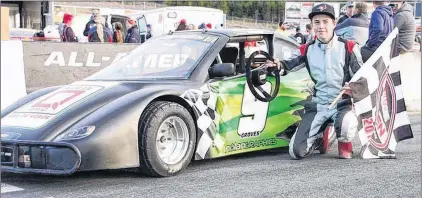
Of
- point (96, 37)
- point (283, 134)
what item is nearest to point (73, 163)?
point (283, 134)

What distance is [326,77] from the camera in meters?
6.24

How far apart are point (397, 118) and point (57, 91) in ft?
11.5

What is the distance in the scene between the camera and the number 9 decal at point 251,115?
19.5ft

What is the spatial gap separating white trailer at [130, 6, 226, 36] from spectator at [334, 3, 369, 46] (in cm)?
1653

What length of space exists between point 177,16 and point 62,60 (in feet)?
49.9

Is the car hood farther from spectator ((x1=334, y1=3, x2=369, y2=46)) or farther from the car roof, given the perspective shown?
spectator ((x1=334, y1=3, x2=369, y2=46))

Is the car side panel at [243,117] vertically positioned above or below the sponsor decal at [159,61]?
below

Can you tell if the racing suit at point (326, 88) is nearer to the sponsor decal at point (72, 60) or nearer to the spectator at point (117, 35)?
the sponsor decal at point (72, 60)

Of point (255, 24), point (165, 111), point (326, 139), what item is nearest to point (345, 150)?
point (326, 139)

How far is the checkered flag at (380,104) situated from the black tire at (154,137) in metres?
1.94

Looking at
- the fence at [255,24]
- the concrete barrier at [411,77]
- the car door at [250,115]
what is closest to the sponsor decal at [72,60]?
the fence at [255,24]

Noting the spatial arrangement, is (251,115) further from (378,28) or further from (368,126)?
(378,28)

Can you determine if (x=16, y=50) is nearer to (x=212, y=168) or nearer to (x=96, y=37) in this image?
(x=96, y=37)

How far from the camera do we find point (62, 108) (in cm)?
513
